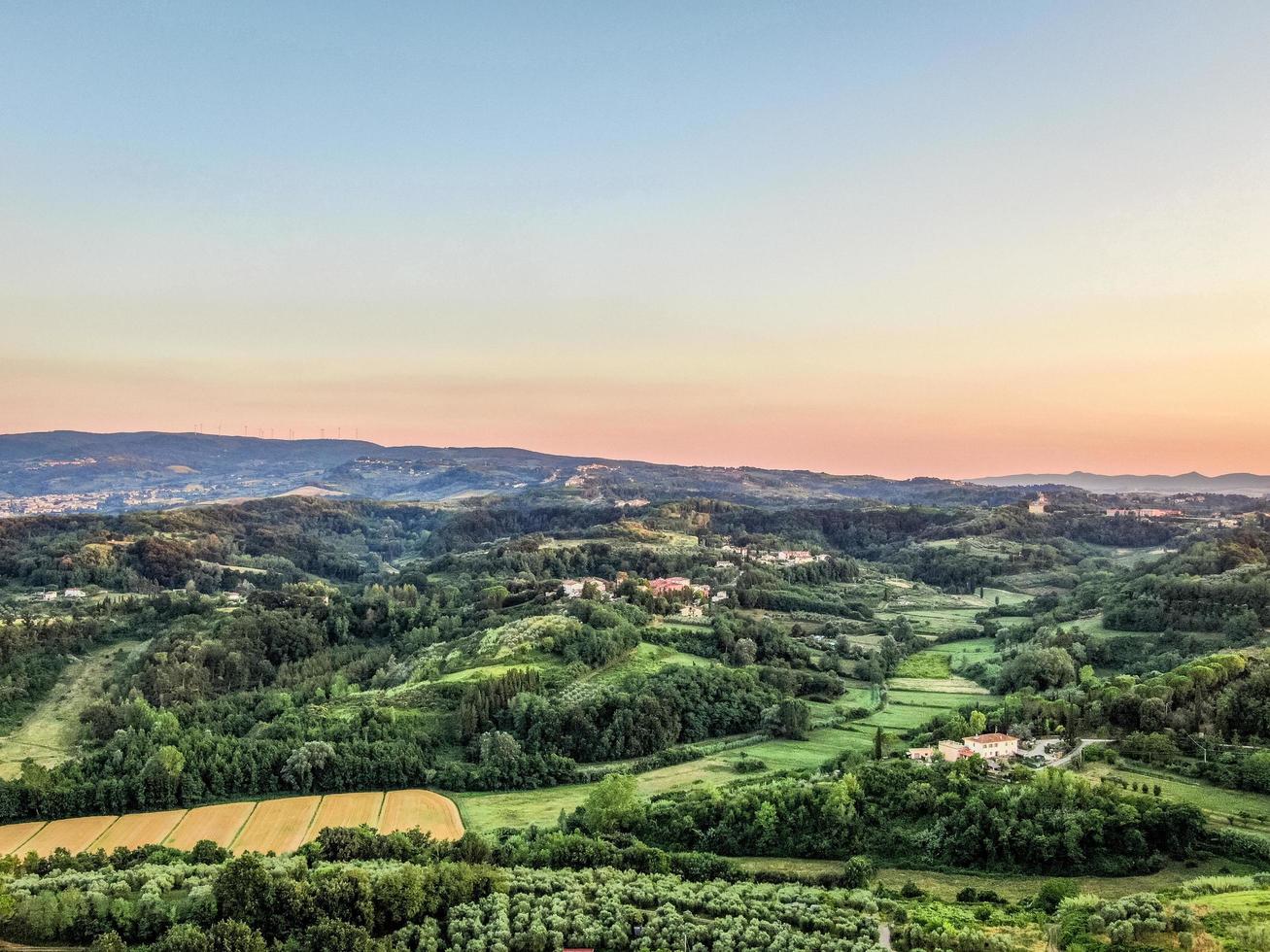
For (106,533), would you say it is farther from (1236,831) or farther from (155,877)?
(1236,831)

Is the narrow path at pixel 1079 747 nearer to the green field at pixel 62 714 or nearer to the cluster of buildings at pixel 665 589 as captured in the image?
the cluster of buildings at pixel 665 589

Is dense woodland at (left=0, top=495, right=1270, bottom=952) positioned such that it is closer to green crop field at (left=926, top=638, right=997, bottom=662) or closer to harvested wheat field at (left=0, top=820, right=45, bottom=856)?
green crop field at (left=926, top=638, right=997, bottom=662)

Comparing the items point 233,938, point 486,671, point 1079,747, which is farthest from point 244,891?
point 1079,747

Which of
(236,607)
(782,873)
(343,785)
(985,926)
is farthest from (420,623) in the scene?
(985,926)

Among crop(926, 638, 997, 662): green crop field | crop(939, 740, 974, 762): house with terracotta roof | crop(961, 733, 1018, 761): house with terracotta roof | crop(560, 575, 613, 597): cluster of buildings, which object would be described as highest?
crop(560, 575, 613, 597): cluster of buildings

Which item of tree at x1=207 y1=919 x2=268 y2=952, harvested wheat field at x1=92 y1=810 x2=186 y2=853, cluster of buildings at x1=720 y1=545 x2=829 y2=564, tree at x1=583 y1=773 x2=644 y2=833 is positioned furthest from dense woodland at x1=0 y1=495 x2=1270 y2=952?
cluster of buildings at x1=720 y1=545 x2=829 y2=564

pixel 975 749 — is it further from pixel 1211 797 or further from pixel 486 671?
pixel 486 671

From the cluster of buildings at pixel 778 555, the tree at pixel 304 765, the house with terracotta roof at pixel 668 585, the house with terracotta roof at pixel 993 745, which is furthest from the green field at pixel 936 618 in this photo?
the tree at pixel 304 765
